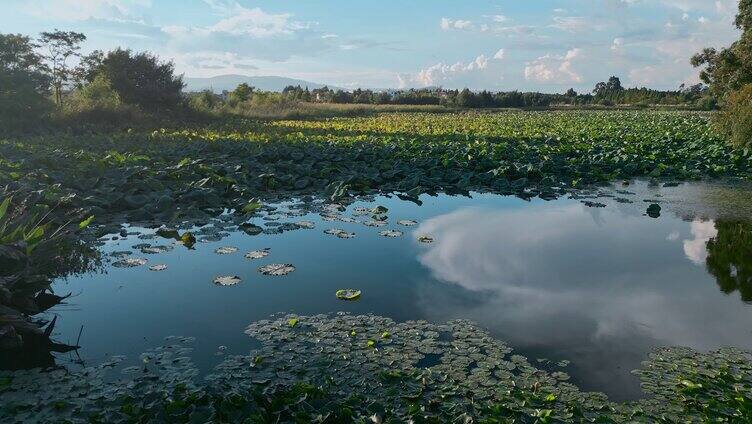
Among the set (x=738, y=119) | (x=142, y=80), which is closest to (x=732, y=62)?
(x=738, y=119)

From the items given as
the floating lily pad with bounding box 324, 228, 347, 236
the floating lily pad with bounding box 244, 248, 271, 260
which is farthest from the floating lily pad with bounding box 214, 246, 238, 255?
the floating lily pad with bounding box 324, 228, 347, 236

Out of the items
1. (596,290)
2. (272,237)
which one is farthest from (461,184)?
(596,290)

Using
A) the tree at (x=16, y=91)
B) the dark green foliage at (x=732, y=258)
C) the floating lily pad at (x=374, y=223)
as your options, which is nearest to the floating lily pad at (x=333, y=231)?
the floating lily pad at (x=374, y=223)

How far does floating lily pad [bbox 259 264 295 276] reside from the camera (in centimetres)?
654

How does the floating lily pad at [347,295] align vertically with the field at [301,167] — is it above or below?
below

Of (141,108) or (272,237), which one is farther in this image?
(141,108)

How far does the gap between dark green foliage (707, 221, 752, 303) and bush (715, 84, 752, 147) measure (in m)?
7.76

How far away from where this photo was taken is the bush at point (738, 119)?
15.1 meters

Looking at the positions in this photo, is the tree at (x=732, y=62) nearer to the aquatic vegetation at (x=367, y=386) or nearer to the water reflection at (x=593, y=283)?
the water reflection at (x=593, y=283)

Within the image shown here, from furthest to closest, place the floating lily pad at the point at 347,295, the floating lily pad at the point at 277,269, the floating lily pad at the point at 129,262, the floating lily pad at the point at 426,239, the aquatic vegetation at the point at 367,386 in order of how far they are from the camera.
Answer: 1. the floating lily pad at the point at 426,239
2. the floating lily pad at the point at 129,262
3. the floating lily pad at the point at 277,269
4. the floating lily pad at the point at 347,295
5. the aquatic vegetation at the point at 367,386

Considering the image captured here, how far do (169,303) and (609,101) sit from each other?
69.6 meters

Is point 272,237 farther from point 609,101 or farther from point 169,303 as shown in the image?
point 609,101

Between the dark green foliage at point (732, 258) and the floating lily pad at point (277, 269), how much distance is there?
4.90 m

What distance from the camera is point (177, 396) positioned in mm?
3697
